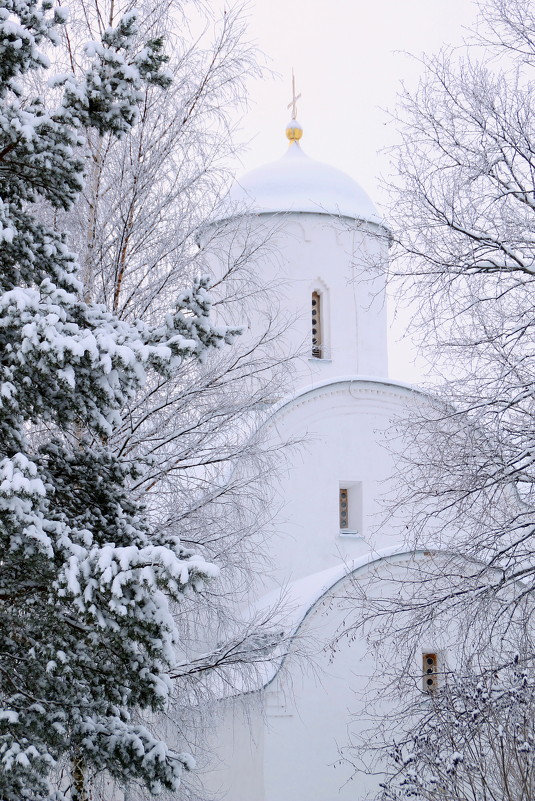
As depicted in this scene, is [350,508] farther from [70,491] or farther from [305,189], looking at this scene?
[70,491]

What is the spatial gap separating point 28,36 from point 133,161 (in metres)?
2.16

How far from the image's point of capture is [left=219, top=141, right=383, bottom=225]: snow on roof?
53.7ft

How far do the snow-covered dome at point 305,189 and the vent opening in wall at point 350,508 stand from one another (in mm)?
4288

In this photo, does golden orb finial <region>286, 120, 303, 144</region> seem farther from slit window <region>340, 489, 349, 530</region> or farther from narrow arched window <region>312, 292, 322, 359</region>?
slit window <region>340, 489, 349, 530</region>

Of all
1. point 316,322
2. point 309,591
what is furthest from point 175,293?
point 316,322

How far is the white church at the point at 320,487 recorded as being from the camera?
1135 cm

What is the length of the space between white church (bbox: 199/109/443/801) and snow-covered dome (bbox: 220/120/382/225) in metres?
0.02

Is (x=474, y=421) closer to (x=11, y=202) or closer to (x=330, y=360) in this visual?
(x=11, y=202)

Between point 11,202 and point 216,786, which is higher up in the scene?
point 11,202

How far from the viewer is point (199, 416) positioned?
23.4 ft

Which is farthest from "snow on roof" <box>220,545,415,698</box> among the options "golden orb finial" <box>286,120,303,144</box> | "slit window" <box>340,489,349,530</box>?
"golden orb finial" <box>286,120,303,144</box>

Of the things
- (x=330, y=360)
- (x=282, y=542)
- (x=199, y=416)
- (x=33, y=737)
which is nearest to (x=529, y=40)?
(x=199, y=416)

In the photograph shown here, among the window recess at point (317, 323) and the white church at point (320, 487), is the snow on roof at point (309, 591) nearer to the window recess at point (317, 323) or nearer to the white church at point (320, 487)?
the white church at point (320, 487)

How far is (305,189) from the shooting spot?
16.6m
